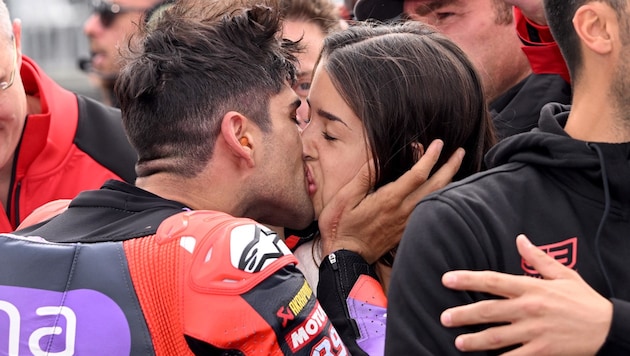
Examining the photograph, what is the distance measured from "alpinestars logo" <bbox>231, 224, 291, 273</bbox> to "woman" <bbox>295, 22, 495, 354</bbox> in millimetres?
417

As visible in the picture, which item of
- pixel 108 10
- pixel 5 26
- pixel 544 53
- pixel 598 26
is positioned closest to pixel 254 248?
pixel 598 26

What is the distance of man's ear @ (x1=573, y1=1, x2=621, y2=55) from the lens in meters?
2.03

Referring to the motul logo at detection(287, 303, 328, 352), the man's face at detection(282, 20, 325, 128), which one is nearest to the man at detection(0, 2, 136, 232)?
the man's face at detection(282, 20, 325, 128)

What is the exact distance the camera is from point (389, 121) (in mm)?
2754

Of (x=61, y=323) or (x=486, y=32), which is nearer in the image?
(x=61, y=323)

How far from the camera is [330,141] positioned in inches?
111

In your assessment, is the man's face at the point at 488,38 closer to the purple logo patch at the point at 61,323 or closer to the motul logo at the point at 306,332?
the motul logo at the point at 306,332

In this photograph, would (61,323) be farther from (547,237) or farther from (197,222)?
(547,237)

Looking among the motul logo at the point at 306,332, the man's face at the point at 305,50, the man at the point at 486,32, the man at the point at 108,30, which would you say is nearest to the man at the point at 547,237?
the motul logo at the point at 306,332

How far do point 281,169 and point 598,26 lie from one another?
1.00 metres

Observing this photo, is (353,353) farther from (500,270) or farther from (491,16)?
(491,16)

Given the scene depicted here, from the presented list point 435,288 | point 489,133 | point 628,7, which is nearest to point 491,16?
point 489,133

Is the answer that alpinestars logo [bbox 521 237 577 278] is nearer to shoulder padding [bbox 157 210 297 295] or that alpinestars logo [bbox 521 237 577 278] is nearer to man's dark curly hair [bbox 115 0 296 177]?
shoulder padding [bbox 157 210 297 295]

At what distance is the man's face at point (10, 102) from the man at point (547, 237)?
1798 millimetres
